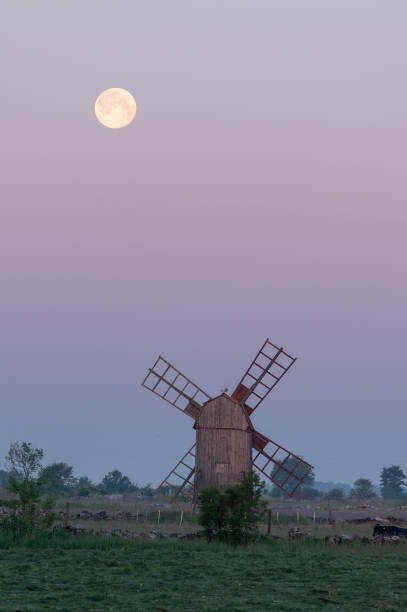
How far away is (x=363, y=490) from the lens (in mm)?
164250

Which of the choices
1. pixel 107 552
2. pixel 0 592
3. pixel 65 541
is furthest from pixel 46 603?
pixel 65 541

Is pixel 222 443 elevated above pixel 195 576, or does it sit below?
above

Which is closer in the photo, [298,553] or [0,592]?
→ [0,592]

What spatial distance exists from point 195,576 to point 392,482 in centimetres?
14889

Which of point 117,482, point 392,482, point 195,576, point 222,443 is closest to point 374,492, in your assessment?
point 392,482

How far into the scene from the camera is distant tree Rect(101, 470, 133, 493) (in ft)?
496

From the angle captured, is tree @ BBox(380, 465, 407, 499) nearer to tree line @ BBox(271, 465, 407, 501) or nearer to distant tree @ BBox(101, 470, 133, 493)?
tree line @ BBox(271, 465, 407, 501)

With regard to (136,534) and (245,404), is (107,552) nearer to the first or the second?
(136,534)

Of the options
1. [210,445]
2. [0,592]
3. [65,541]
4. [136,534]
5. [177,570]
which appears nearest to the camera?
[0,592]

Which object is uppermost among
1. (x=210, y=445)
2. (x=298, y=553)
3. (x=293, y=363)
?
(x=293, y=363)

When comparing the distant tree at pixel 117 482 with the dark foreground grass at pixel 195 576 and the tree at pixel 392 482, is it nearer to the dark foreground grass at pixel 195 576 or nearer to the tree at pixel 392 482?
the tree at pixel 392 482

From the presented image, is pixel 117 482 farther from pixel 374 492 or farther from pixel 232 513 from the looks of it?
pixel 232 513

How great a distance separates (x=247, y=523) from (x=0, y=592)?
16459mm

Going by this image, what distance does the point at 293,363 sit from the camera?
66812 millimetres
